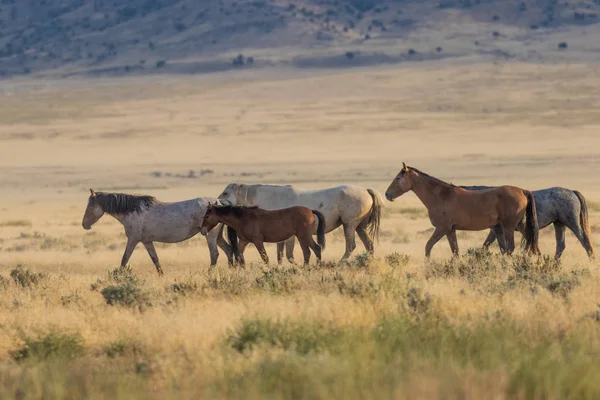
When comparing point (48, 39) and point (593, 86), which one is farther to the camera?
point (48, 39)

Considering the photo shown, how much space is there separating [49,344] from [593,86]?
87951 millimetres

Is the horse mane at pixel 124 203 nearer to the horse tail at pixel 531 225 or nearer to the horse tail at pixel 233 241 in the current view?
the horse tail at pixel 233 241

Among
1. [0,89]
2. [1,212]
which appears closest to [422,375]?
[1,212]

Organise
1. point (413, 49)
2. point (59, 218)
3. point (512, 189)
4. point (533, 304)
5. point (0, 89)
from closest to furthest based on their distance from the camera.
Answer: point (533, 304)
point (512, 189)
point (59, 218)
point (0, 89)
point (413, 49)

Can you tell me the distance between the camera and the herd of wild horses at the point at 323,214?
49.6ft

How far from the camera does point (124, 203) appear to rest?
1672cm

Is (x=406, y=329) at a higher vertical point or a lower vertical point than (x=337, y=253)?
higher

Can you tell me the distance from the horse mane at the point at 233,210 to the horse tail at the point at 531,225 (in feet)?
12.9

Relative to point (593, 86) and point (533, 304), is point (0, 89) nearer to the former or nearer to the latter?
point (593, 86)

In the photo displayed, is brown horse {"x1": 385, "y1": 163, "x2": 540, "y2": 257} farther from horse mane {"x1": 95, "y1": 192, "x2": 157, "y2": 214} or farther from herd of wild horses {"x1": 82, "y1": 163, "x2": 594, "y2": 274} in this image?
horse mane {"x1": 95, "y1": 192, "x2": 157, "y2": 214}

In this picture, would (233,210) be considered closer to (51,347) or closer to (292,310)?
(292,310)

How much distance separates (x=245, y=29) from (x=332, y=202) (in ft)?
388

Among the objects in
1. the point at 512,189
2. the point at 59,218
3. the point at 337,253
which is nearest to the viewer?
the point at 512,189

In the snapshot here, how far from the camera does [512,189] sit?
15.2m
